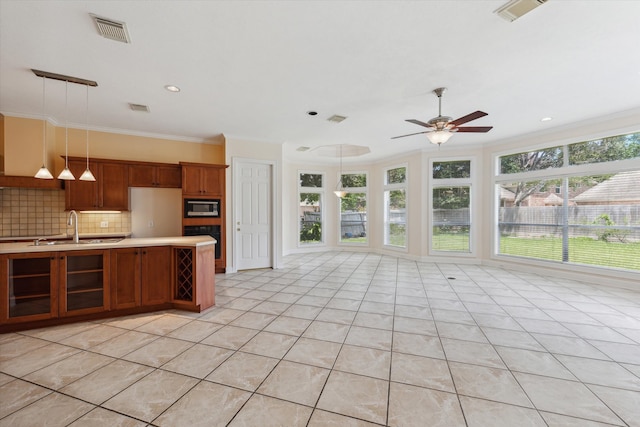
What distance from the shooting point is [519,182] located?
5668 millimetres

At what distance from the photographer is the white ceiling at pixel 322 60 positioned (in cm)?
212

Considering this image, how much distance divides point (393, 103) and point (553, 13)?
192 cm

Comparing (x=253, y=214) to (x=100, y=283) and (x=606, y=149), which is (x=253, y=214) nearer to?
(x=100, y=283)

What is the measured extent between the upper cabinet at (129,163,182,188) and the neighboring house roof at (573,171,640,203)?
7780 millimetres

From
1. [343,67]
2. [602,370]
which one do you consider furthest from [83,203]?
[602,370]

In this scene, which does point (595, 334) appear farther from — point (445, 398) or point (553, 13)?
point (553, 13)

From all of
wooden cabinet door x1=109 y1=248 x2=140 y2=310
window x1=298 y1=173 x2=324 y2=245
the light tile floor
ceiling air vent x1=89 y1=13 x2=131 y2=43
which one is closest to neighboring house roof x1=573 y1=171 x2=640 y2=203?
the light tile floor

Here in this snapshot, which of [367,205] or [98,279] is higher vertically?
[367,205]

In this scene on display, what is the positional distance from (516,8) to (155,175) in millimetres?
5653

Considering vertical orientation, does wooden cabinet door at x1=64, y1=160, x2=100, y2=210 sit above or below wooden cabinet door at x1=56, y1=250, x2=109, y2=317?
above

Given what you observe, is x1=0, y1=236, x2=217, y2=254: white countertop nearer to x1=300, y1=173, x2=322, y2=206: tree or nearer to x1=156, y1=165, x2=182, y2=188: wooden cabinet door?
x1=156, y1=165, x2=182, y2=188: wooden cabinet door

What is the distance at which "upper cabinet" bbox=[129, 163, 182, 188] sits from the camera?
485 centimetres

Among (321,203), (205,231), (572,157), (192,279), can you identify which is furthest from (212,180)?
(572,157)

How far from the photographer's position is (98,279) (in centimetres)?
309
